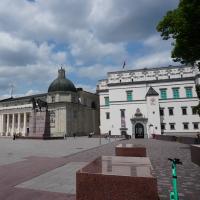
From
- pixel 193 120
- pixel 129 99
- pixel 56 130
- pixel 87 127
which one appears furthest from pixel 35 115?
pixel 193 120

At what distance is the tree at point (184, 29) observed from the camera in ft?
46.7

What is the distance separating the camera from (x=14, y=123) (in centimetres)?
7800

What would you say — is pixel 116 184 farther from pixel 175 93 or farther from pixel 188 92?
pixel 188 92

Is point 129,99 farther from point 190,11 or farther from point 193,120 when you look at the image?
point 190,11

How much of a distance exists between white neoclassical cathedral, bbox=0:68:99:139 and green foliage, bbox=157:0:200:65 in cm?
4348

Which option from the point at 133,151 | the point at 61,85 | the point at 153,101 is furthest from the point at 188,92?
the point at 133,151

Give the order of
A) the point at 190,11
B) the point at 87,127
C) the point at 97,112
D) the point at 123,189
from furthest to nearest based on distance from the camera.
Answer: the point at 97,112
the point at 87,127
the point at 190,11
the point at 123,189

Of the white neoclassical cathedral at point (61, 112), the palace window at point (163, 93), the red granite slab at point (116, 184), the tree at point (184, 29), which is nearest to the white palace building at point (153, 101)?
the palace window at point (163, 93)

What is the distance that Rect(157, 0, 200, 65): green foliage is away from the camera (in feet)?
46.7

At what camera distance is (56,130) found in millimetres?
63406

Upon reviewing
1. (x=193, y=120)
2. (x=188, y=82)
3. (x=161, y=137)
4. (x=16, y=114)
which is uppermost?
(x=188, y=82)

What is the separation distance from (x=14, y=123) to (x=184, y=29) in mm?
75634

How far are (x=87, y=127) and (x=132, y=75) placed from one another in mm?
27780

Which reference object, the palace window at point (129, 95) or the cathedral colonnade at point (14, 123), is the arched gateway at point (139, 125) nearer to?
the palace window at point (129, 95)
